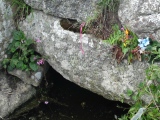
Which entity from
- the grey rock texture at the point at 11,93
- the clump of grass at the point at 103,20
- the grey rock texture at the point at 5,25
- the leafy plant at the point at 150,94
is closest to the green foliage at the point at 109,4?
the clump of grass at the point at 103,20

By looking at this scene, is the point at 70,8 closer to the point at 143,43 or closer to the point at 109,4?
the point at 109,4

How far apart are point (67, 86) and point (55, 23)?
0.77 meters

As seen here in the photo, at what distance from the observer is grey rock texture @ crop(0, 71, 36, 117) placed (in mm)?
3422

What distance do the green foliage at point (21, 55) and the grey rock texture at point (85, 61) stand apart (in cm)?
8

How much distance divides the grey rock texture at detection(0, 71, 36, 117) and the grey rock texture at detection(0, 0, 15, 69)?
0.79 feet

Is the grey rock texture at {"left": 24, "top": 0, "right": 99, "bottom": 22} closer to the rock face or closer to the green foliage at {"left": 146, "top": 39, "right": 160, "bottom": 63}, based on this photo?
the rock face

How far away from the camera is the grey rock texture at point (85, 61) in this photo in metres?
2.98

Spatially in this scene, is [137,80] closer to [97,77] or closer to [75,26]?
[97,77]

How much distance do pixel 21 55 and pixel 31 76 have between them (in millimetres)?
231

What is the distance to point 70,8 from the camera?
3.14 metres

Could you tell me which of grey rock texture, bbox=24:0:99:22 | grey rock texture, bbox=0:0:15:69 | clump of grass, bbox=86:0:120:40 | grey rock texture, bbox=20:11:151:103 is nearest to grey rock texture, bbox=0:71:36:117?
grey rock texture, bbox=0:0:15:69

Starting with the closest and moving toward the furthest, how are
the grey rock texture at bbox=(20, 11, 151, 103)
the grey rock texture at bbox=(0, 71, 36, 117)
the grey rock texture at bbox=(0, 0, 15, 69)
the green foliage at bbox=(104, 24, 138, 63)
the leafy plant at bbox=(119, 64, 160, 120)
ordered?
the leafy plant at bbox=(119, 64, 160, 120)
the green foliage at bbox=(104, 24, 138, 63)
the grey rock texture at bbox=(20, 11, 151, 103)
the grey rock texture at bbox=(0, 0, 15, 69)
the grey rock texture at bbox=(0, 71, 36, 117)

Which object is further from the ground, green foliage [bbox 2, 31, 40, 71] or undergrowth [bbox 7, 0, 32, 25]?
undergrowth [bbox 7, 0, 32, 25]

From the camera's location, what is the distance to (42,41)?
3312 mm
